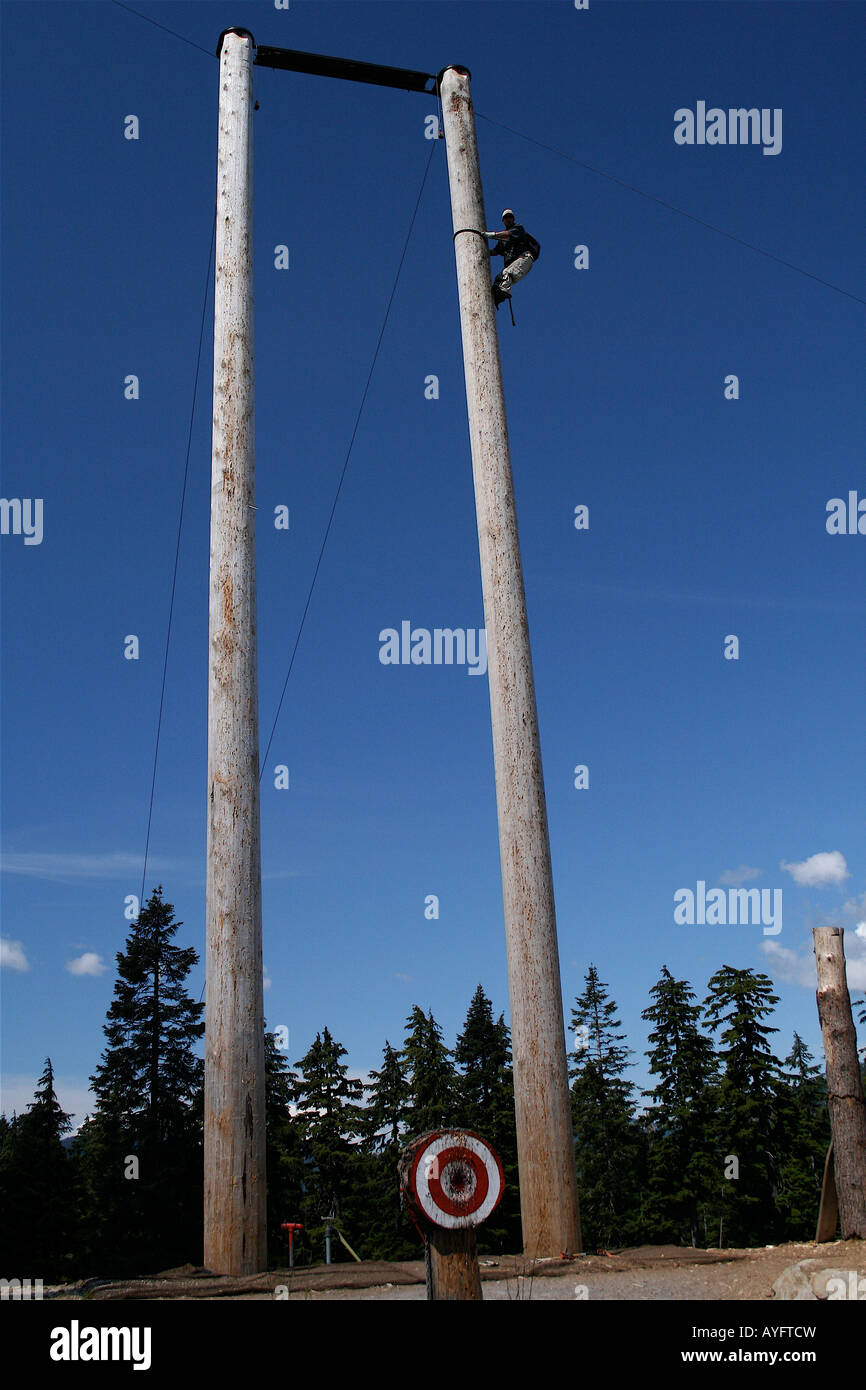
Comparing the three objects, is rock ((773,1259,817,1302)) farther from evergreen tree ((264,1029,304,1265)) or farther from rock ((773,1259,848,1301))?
evergreen tree ((264,1029,304,1265))

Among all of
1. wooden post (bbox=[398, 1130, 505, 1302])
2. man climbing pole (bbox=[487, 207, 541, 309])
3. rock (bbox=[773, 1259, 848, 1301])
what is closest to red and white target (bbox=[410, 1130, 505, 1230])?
wooden post (bbox=[398, 1130, 505, 1302])

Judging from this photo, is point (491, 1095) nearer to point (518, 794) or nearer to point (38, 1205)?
point (38, 1205)

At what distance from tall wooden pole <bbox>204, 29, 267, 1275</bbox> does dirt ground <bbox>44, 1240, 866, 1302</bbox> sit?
488mm

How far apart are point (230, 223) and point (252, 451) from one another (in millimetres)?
2367

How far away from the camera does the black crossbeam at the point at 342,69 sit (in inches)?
439

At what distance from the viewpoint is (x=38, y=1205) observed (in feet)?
144

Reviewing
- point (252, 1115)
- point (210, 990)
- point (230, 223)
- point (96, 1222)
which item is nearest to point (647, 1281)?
point (252, 1115)

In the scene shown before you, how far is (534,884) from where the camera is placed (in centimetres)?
773

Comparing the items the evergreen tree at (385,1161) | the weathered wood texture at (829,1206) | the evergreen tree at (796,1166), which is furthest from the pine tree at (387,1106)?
the weathered wood texture at (829,1206)

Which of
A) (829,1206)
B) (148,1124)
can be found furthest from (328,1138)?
(829,1206)

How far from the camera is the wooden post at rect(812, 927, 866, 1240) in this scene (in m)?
8.27

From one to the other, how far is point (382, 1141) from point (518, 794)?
54.4 m

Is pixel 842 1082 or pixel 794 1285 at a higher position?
pixel 842 1082
